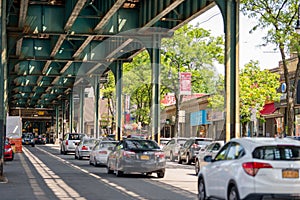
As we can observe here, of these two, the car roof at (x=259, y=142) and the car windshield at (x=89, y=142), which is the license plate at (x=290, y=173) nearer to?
the car roof at (x=259, y=142)

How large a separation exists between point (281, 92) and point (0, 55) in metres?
36.5

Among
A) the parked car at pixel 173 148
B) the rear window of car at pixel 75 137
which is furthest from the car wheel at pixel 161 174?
the rear window of car at pixel 75 137

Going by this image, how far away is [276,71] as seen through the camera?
5809 cm

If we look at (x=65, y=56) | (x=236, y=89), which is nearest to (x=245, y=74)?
(x=65, y=56)

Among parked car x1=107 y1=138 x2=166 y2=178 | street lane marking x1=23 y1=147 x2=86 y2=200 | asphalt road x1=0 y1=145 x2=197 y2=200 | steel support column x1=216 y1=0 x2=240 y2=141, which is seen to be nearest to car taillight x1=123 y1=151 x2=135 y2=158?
parked car x1=107 y1=138 x2=166 y2=178

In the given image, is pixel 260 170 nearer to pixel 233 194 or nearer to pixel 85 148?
pixel 233 194

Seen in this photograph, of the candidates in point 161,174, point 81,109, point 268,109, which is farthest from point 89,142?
point 81,109

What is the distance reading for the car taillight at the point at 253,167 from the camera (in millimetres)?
12797

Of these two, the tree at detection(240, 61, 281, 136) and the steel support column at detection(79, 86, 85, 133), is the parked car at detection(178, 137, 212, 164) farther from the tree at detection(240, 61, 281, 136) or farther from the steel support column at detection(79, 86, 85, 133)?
the steel support column at detection(79, 86, 85, 133)

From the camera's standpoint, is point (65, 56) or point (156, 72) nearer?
point (156, 72)

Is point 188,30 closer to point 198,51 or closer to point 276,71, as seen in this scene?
point 198,51

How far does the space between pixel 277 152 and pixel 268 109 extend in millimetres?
46518

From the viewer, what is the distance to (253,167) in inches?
505

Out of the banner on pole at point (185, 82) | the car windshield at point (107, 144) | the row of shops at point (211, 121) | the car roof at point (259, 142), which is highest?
the banner on pole at point (185, 82)
